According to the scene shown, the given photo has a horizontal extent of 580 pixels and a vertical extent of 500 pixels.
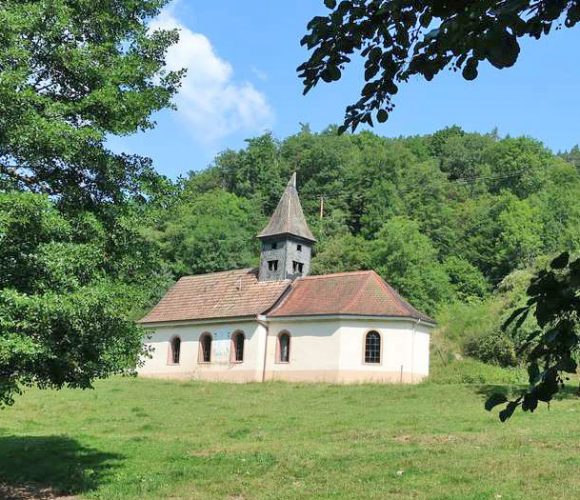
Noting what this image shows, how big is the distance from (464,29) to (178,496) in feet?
32.6

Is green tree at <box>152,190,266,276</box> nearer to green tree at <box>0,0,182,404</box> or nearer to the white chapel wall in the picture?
the white chapel wall

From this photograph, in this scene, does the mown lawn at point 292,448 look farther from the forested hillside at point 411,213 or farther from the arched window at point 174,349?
the forested hillside at point 411,213

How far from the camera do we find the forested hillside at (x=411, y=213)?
50094 mm

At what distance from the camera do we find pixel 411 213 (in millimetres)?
63594

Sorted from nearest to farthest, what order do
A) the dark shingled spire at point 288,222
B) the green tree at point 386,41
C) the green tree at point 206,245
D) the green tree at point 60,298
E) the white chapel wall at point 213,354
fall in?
the green tree at point 386,41 → the green tree at point 60,298 → the white chapel wall at point 213,354 → the dark shingled spire at point 288,222 → the green tree at point 206,245

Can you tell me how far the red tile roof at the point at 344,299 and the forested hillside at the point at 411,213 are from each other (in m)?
7.40

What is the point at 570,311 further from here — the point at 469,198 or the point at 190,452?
the point at 469,198

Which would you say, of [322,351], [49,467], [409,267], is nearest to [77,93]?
[49,467]

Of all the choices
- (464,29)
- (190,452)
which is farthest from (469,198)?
(464,29)

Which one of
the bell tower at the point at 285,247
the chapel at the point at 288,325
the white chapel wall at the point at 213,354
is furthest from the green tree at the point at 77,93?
the bell tower at the point at 285,247

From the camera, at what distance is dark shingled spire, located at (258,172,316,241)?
36.6 metres

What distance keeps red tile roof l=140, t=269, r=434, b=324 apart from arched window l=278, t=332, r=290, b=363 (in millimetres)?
1139

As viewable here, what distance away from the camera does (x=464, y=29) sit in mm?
2033

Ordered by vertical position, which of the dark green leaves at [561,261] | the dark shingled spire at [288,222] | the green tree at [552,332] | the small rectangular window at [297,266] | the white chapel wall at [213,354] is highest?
the dark shingled spire at [288,222]
